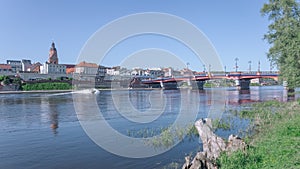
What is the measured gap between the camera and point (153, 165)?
10.5 meters

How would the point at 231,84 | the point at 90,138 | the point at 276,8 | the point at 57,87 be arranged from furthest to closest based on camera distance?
the point at 231,84 → the point at 57,87 → the point at 276,8 → the point at 90,138

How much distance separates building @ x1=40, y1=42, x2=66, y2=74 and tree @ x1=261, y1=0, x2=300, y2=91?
118 meters

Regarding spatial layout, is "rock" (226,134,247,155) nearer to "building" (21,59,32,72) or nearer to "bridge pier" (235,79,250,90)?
"bridge pier" (235,79,250,90)

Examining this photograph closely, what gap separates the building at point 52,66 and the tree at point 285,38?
117794 millimetres

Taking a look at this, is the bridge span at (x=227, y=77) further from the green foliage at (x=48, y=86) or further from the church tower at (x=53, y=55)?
the church tower at (x=53, y=55)

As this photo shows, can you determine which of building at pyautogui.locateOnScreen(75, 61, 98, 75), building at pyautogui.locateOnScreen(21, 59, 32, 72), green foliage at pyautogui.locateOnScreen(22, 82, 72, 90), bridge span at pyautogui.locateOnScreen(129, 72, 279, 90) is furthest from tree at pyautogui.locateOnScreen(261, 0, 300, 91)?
building at pyautogui.locateOnScreen(21, 59, 32, 72)

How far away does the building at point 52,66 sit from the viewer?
129625mm

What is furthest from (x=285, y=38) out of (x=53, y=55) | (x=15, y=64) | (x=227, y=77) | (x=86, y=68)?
(x=15, y=64)

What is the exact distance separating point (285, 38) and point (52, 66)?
126354 mm

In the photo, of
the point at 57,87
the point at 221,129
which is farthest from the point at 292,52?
the point at 57,87

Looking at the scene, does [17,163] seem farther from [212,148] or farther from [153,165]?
[212,148]

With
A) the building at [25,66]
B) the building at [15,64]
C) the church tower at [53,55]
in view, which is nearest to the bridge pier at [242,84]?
the church tower at [53,55]

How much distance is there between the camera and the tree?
78.3 feet

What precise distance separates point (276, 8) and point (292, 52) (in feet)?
32.3
